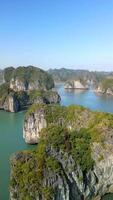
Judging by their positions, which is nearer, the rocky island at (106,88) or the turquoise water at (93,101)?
the turquoise water at (93,101)

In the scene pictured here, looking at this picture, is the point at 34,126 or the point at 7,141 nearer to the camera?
the point at 34,126

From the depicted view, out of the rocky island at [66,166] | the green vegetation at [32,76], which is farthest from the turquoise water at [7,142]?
the green vegetation at [32,76]

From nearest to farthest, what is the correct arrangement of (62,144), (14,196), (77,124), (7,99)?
(14,196) < (62,144) < (77,124) < (7,99)

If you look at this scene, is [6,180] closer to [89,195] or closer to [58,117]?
[89,195]

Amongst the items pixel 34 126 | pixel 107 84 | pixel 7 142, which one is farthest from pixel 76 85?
pixel 34 126

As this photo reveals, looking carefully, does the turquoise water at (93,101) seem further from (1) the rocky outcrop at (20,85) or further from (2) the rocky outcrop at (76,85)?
(2) the rocky outcrop at (76,85)

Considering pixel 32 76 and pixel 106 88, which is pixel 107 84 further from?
pixel 32 76

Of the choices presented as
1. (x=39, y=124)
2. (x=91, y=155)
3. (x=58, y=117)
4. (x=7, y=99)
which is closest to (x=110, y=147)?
(x=91, y=155)

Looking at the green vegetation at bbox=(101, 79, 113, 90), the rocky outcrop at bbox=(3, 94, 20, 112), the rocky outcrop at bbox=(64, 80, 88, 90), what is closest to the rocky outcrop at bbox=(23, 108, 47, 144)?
the rocky outcrop at bbox=(3, 94, 20, 112)

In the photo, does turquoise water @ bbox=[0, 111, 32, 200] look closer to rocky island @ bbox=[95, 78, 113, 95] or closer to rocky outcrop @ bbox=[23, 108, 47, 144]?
rocky outcrop @ bbox=[23, 108, 47, 144]
